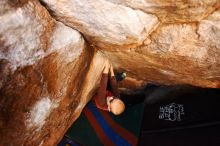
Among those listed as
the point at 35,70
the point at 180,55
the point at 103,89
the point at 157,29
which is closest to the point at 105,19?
the point at 157,29

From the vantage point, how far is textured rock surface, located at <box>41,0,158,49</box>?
2811 millimetres

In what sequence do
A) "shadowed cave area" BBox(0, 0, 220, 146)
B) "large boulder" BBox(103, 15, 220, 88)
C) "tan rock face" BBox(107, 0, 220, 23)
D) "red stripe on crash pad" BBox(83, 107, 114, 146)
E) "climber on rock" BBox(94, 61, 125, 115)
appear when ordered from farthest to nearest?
"red stripe on crash pad" BBox(83, 107, 114, 146)
"climber on rock" BBox(94, 61, 125, 115)
"large boulder" BBox(103, 15, 220, 88)
"shadowed cave area" BBox(0, 0, 220, 146)
"tan rock face" BBox(107, 0, 220, 23)

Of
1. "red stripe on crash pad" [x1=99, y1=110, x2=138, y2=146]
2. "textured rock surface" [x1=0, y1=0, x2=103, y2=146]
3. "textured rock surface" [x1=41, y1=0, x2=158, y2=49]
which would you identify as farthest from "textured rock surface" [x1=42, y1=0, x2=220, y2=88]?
"red stripe on crash pad" [x1=99, y1=110, x2=138, y2=146]

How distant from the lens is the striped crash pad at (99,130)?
4.59 metres

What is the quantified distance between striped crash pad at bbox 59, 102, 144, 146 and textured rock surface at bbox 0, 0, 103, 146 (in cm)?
89

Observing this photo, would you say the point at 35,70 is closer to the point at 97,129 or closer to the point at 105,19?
the point at 105,19

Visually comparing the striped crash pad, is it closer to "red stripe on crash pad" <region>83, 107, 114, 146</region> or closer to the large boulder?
"red stripe on crash pad" <region>83, 107, 114, 146</region>

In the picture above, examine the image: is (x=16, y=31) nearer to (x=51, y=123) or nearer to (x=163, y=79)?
(x=51, y=123)

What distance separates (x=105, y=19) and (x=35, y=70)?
3.09 feet

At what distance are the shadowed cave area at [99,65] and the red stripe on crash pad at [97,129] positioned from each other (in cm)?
2

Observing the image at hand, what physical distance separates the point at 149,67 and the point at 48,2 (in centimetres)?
183

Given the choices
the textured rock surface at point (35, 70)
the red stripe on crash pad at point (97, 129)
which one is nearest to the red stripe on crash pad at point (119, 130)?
the red stripe on crash pad at point (97, 129)

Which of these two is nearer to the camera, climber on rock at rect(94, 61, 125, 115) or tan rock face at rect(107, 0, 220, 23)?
tan rock face at rect(107, 0, 220, 23)

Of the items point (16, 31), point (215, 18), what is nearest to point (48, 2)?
point (16, 31)
